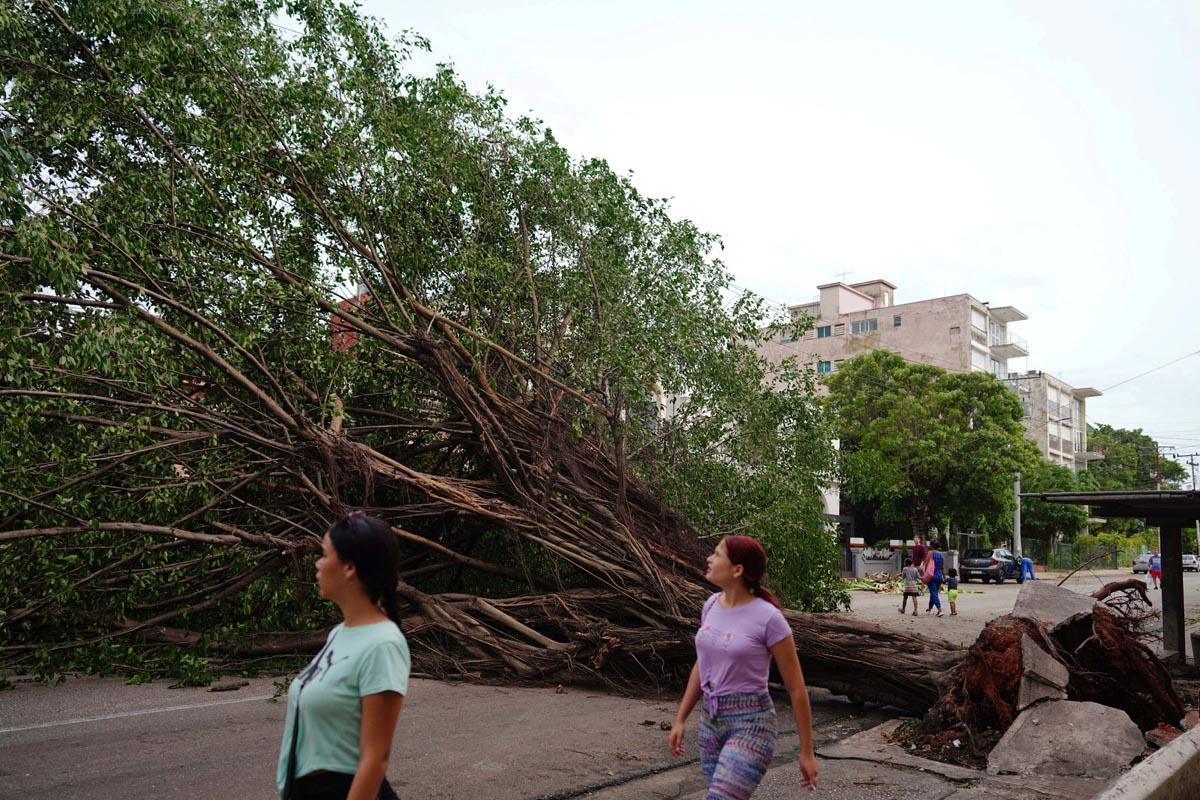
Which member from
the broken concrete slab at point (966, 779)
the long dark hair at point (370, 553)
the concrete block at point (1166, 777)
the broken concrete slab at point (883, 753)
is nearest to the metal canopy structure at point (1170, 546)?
the broken concrete slab at point (883, 753)

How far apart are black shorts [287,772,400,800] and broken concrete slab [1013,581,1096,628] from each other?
6.75m

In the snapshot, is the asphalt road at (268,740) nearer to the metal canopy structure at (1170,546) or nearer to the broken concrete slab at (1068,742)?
the broken concrete slab at (1068,742)

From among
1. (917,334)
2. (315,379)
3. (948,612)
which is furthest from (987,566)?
(315,379)

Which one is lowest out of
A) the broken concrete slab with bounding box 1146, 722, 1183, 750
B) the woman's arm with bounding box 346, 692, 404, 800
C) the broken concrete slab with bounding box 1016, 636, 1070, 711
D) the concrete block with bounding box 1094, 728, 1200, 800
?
the broken concrete slab with bounding box 1146, 722, 1183, 750

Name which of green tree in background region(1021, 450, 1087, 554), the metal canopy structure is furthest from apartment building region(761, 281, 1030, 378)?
the metal canopy structure

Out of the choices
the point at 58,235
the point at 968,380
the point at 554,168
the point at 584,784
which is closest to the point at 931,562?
the point at 554,168

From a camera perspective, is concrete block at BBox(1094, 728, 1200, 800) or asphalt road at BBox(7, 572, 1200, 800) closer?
concrete block at BBox(1094, 728, 1200, 800)

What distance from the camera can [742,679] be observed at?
12.3ft

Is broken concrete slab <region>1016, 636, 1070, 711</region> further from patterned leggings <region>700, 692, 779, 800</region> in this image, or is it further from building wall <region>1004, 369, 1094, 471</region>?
building wall <region>1004, 369, 1094, 471</region>

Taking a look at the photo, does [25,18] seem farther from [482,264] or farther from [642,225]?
[642,225]

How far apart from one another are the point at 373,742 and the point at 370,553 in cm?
47

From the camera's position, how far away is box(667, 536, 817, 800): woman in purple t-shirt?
363cm

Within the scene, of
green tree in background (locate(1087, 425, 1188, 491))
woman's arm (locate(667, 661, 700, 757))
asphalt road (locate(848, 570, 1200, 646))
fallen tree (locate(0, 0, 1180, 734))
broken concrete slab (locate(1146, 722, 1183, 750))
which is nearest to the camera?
woman's arm (locate(667, 661, 700, 757))

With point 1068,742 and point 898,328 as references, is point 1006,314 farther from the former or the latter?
point 1068,742
